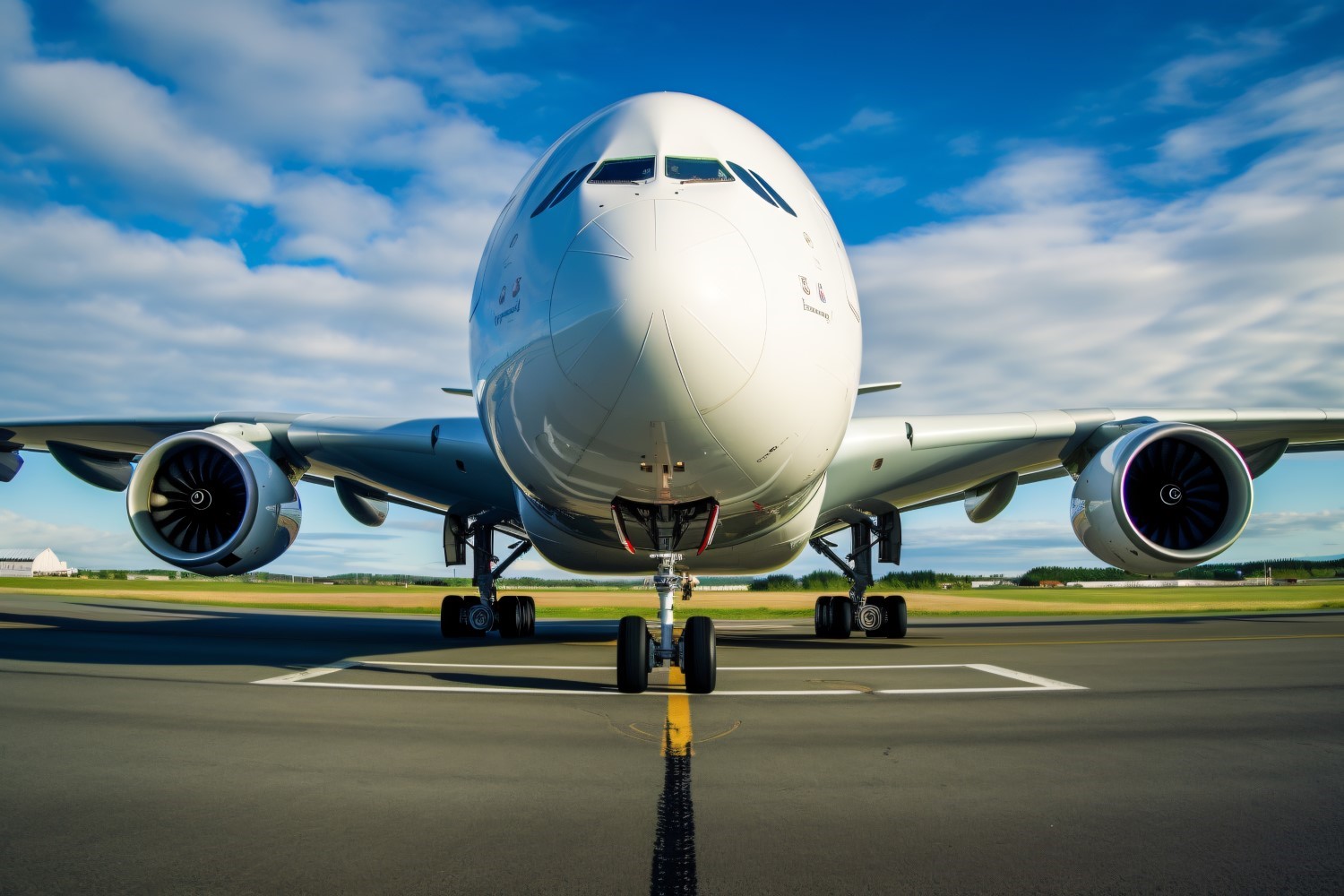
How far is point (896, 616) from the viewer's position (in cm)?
1408

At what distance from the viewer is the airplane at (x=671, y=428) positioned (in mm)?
5246

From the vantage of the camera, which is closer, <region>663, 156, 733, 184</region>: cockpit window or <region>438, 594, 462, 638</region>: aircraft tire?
<region>663, 156, 733, 184</region>: cockpit window

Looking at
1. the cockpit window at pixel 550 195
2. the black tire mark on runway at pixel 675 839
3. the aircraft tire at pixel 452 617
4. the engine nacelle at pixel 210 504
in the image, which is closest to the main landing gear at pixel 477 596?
the aircraft tire at pixel 452 617

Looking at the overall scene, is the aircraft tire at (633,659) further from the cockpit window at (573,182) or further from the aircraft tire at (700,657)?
the cockpit window at (573,182)

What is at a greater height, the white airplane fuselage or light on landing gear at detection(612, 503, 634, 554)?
the white airplane fuselage

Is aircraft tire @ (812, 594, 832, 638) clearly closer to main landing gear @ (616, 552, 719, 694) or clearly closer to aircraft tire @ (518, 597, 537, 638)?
aircraft tire @ (518, 597, 537, 638)

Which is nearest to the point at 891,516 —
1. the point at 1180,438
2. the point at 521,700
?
the point at 1180,438

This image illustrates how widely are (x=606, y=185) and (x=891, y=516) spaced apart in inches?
373

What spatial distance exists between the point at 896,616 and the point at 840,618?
1.01 meters

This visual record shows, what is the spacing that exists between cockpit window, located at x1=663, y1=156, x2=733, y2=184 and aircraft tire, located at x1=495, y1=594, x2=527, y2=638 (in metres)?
10.2

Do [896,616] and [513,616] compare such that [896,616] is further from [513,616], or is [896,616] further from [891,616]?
[513,616]

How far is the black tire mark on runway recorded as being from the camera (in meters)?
2.51

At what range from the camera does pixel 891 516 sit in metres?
13.8

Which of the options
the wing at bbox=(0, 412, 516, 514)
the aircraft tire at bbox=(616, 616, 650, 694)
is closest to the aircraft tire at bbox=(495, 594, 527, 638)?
the wing at bbox=(0, 412, 516, 514)
